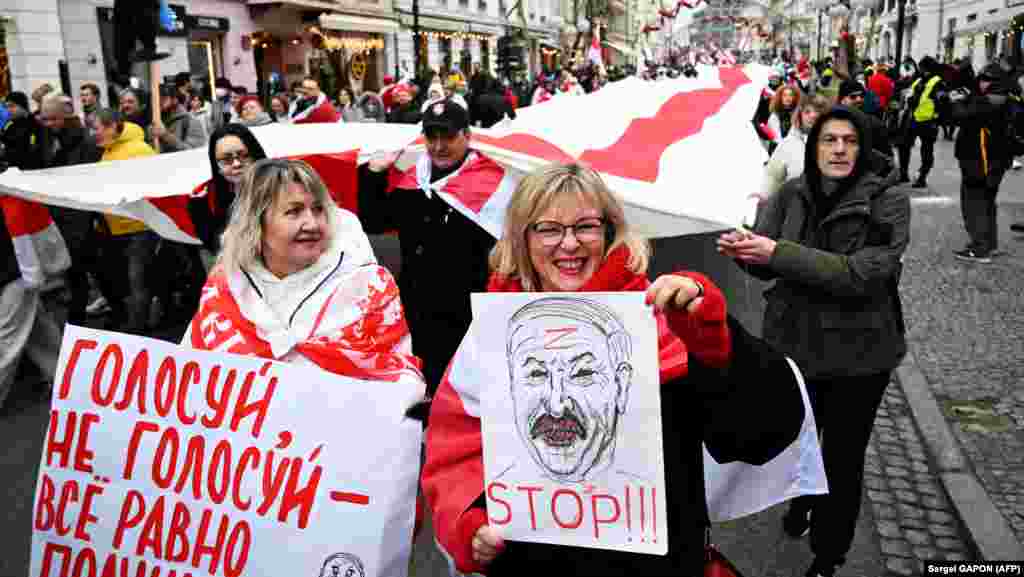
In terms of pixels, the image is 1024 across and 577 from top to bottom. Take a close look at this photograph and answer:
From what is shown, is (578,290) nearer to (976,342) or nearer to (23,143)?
(976,342)

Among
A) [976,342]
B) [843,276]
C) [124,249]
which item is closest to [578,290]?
[843,276]

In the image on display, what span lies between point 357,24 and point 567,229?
97.7 feet

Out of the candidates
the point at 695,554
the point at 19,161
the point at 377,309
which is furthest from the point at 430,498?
the point at 19,161

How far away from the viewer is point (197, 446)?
2.49 meters

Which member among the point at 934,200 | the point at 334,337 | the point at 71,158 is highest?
the point at 71,158

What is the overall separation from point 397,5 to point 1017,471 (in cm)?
3207

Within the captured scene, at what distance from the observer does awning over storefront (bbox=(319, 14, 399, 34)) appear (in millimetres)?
28641

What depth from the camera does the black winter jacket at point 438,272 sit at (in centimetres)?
460

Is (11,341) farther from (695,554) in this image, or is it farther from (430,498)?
(695,554)

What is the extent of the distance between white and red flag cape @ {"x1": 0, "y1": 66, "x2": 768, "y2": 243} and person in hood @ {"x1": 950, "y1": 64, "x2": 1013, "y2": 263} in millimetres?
2930

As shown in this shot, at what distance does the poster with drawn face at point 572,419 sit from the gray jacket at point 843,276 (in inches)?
61.1

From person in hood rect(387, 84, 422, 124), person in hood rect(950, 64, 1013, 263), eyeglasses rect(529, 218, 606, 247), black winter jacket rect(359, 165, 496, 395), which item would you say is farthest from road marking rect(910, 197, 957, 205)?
eyeglasses rect(529, 218, 606, 247)

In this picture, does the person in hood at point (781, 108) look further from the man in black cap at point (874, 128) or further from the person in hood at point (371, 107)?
the person in hood at point (371, 107)

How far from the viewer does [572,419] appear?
1.90 m
